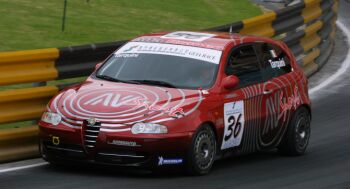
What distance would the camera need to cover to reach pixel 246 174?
10.7m

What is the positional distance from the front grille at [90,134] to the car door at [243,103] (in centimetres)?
148

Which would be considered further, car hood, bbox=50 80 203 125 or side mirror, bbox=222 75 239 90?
side mirror, bbox=222 75 239 90

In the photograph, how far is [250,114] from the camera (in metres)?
11.2

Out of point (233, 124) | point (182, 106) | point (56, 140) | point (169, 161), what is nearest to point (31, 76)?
point (56, 140)

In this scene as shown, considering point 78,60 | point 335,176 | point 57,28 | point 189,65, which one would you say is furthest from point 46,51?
point 57,28

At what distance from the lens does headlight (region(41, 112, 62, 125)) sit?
1012 centimetres

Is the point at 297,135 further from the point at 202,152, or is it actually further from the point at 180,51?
the point at 202,152

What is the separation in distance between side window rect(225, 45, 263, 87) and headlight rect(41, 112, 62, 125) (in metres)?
2.02

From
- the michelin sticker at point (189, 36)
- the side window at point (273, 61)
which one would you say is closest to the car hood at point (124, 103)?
the michelin sticker at point (189, 36)

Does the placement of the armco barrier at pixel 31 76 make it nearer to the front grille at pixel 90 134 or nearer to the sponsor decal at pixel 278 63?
the front grille at pixel 90 134

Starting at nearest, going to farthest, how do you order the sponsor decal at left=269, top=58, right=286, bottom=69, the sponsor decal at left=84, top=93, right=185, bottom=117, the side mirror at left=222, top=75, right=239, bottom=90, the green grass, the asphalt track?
the asphalt track, the sponsor decal at left=84, top=93, right=185, bottom=117, the side mirror at left=222, top=75, right=239, bottom=90, the sponsor decal at left=269, top=58, right=286, bottom=69, the green grass

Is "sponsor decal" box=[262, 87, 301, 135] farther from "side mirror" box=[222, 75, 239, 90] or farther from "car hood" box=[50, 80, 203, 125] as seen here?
"car hood" box=[50, 80, 203, 125]

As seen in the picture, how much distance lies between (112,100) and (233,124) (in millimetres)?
1434

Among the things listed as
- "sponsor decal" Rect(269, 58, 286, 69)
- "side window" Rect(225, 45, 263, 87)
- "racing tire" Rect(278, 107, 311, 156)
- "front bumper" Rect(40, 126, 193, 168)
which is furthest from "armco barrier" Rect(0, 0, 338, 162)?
"racing tire" Rect(278, 107, 311, 156)
